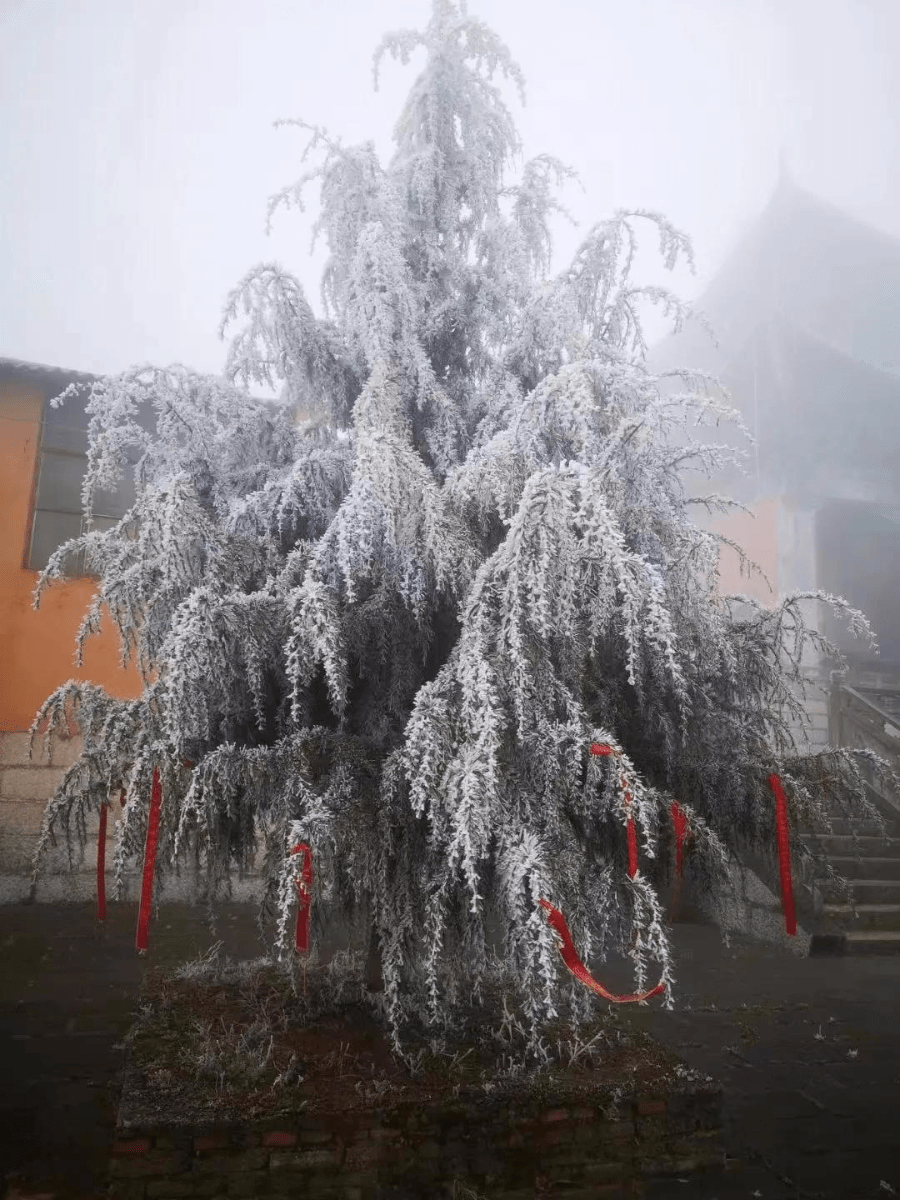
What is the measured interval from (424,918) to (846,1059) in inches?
135

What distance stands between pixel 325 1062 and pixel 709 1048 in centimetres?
283

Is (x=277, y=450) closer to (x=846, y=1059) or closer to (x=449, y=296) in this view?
Answer: (x=449, y=296)

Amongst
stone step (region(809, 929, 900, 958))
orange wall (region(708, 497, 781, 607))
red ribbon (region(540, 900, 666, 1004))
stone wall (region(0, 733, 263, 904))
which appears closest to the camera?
red ribbon (region(540, 900, 666, 1004))

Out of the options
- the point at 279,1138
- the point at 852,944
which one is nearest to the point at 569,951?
the point at 279,1138

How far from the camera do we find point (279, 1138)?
3.56 meters

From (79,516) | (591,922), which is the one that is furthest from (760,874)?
(79,516)

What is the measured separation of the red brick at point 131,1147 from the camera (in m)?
3.47

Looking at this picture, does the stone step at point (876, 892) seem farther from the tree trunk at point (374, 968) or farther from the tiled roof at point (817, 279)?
the tiled roof at point (817, 279)

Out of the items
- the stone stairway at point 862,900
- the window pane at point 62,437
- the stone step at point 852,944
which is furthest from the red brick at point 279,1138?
the window pane at point 62,437

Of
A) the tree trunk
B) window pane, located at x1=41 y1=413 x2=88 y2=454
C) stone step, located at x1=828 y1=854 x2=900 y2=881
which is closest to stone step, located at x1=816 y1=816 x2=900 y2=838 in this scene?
stone step, located at x1=828 y1=854 x2=900 y2=881

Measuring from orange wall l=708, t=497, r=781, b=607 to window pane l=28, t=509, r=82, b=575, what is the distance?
941 cm

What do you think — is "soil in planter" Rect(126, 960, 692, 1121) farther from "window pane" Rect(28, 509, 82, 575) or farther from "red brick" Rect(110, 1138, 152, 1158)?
"window pane" Rect(28, 509, 82, 575)

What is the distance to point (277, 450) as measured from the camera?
4852mm

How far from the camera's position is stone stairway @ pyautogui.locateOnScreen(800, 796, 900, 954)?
7.70 m
